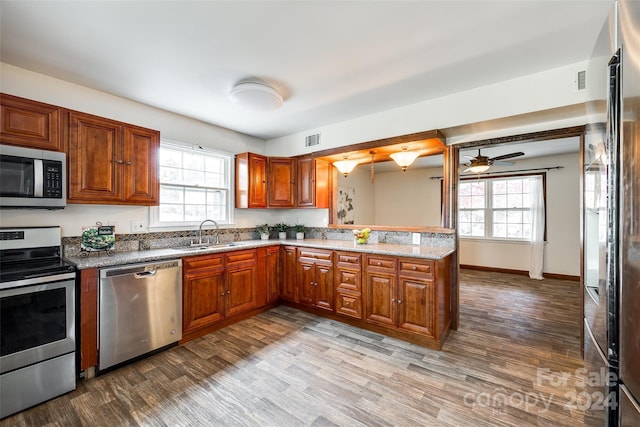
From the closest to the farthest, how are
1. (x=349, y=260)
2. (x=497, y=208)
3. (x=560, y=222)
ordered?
(x=349, y=260) < (x=560, y=222) < (x=497, y=208)

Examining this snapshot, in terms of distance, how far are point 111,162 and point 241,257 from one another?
1.67m

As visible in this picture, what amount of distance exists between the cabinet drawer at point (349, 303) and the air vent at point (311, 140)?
2.21 m

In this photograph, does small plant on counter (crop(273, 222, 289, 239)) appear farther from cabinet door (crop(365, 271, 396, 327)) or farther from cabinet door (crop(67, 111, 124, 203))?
cabinet door (crop(67, 111, 124, 203))

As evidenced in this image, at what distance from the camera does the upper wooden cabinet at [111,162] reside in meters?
2.31

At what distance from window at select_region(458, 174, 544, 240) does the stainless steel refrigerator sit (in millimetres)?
5542

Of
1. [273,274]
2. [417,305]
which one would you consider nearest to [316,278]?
[273,274]

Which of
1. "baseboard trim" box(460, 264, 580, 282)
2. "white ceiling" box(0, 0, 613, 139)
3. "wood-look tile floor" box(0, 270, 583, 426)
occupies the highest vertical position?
"white ceiling" box(0, 0, 613, 139)

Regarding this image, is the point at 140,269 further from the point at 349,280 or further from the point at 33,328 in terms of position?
the point at 349,280

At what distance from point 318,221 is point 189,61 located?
8.89ft

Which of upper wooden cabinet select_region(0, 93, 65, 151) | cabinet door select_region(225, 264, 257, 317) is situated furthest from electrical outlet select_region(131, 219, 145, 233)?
cabinet door select_region(225, 264, 257, 317)

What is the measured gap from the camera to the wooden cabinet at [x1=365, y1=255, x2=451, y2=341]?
8.32 feet

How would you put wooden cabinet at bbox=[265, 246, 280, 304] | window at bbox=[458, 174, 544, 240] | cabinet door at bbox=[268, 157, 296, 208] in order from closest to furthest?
wooden cabinet at bbox=[265, 246, 280, 304] → cabinet door at bbox=[268, 157, 296, 208] → window at bbox=[458, 174, 544, 240]

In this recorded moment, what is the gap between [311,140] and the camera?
12.9 ft

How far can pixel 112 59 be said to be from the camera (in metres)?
2.16
